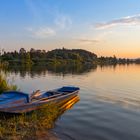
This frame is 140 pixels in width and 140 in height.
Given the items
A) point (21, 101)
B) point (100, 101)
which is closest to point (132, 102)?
point (100, 101)

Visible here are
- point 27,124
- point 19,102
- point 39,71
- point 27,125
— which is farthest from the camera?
point 39,71

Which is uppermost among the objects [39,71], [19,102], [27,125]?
[19,102]

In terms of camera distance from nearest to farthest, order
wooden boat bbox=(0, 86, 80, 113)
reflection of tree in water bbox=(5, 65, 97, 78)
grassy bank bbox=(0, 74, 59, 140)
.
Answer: grassy bank bbox=(0, 74, 59, 140), wooden boat bbox=(0, 86, 80, 113), reflection of tree in water bbox=(5, 65, 97, 78)

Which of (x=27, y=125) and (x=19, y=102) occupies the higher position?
(x=19, y=102)

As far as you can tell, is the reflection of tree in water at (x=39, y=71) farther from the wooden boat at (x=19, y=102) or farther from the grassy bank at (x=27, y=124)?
the grassy bank at (x=27, y=124)

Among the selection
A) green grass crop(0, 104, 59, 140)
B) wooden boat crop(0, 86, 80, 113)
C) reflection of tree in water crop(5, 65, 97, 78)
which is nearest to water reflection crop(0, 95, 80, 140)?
green grass crop(0, 104, 59, 140)

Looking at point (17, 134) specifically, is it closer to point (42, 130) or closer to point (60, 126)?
point (42, 130)

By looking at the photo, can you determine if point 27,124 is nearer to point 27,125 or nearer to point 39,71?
point 27,125

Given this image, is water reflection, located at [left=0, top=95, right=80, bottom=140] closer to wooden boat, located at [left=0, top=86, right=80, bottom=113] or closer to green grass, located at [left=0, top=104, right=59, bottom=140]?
green grass, located at [left=0, top=104, right=59, bottom=140]

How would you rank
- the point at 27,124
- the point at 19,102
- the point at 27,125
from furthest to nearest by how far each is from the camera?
the point at 19,102, the point at 27,124, the point at 27,125

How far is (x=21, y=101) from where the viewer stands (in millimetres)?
15094

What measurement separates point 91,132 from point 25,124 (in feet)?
12.3

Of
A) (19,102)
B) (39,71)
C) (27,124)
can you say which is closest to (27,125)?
(27,124)

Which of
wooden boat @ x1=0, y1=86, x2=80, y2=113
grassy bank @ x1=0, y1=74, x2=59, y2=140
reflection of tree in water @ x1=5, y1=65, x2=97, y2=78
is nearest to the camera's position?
grassy bank @ x1=0, y1=74, x2=59, y2=140
